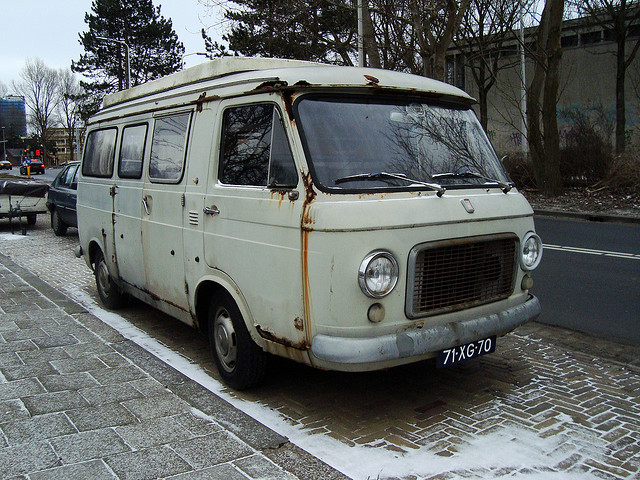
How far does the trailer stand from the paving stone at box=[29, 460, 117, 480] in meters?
13.2

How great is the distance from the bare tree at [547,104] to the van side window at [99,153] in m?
15.6

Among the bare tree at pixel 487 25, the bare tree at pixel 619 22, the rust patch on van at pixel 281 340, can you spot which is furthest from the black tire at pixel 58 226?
the bare tree at pixel 619 22

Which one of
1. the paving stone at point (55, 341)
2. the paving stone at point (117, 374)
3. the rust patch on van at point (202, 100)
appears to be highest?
the rust patch on van at point (202, 100)

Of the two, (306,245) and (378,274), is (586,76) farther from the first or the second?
(306,245)

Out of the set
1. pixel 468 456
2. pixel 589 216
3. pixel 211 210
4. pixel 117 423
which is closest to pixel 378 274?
pixel 468 456

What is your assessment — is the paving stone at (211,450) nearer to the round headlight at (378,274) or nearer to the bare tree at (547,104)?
the round headlight at (378,274)

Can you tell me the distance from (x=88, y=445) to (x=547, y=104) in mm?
18916

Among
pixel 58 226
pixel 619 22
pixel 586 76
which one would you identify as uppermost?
pixel 619 22

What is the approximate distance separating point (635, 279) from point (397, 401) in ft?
18.4

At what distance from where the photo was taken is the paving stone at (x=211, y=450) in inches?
151

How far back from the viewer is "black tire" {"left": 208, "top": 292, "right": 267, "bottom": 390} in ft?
15.8

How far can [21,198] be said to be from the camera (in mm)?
16250

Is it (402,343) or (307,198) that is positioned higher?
(307,198)

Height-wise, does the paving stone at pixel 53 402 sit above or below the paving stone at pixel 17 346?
below
